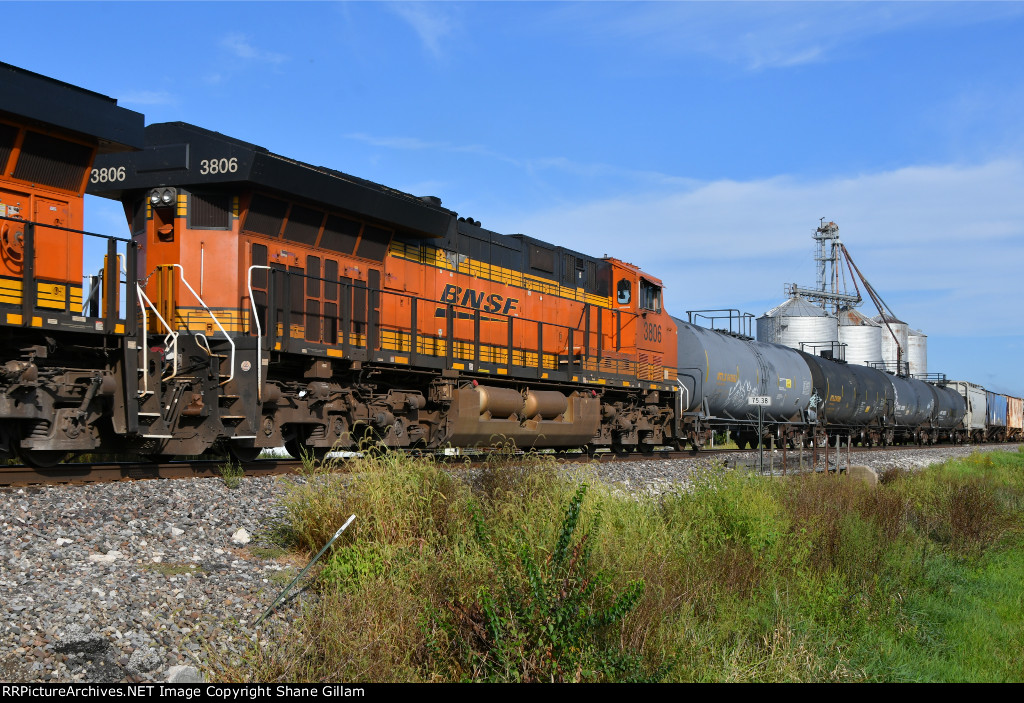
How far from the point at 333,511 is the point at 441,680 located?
7.15 ft

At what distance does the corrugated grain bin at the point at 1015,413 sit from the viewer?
50.1 meters

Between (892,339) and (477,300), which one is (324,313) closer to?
(477,300)

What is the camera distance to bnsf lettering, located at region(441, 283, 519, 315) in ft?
47.2

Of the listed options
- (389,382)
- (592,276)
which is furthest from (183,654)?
(592,276)

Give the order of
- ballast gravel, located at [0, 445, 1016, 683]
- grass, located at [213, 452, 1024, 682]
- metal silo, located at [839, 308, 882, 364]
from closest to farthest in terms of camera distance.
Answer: ballast gravel, located at [0, 445, 1016, 683]
grass, located at [213, 452, 1024, 682]
metal silo, located at [839, 308, 882, 364]

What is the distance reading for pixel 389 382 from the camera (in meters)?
12.9

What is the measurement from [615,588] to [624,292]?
13.2m

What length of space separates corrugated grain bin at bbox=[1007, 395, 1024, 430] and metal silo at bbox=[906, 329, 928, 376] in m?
8.49

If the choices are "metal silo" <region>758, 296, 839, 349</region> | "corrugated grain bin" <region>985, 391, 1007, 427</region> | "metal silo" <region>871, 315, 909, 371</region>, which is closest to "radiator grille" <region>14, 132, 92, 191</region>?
"metal silo" <region>758, 296, 839, 349</region>

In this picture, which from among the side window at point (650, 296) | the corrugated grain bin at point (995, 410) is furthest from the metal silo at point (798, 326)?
the side window at point (650, 296)

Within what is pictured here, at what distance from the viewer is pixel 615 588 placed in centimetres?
592

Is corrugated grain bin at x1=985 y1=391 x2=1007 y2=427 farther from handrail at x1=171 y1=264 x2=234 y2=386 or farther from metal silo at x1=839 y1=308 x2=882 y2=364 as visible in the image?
handrail at x1=171 y1=264 x2=234 y2=386
